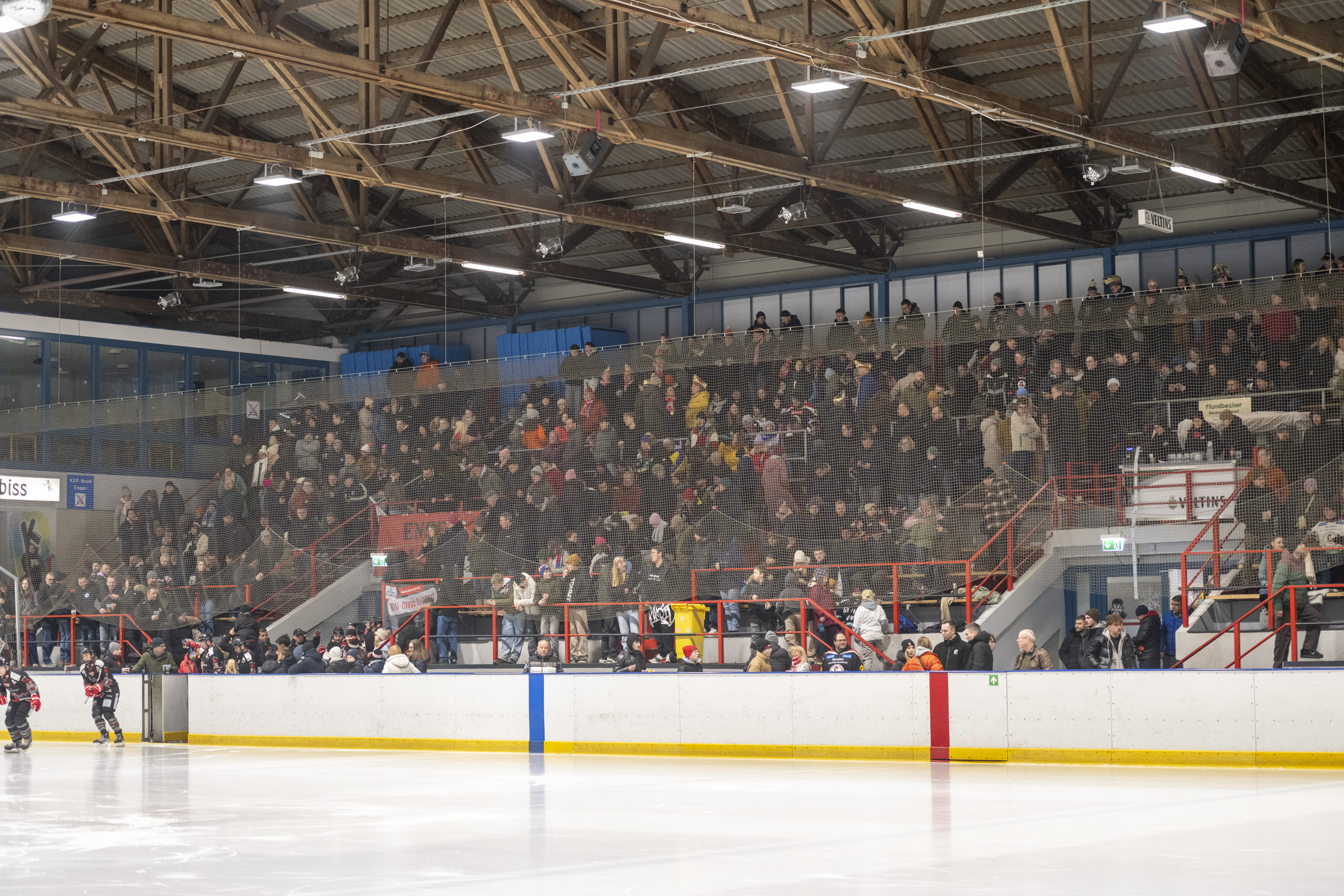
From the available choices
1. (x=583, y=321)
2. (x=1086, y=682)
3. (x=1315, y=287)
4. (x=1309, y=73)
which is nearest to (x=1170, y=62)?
(x=1309, y=73)

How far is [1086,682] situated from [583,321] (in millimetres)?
17530

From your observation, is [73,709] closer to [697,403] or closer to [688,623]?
[688,623]

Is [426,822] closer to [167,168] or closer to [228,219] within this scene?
[167,168]

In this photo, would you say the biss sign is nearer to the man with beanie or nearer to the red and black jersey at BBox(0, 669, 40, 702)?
the red and black jersey at BBox(0, 669, 40, 702)

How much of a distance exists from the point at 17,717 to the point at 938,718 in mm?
10760

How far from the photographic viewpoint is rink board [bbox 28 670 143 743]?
2202 cm

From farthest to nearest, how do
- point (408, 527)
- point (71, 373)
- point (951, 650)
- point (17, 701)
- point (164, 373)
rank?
point (164, 373) < point (71, 373) < point (408, 527) < point (17, 701) < point (951, 650)

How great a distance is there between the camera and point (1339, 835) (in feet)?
31.7

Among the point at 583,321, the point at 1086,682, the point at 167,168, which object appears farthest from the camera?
the point at 583,321

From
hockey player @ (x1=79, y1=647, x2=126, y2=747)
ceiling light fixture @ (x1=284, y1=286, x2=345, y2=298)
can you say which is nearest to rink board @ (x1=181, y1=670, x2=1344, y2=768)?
hockey player @ (x1=79, y1=647, x2=126, y2=747)

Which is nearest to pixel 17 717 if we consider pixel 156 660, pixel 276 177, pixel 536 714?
pixel 156 660

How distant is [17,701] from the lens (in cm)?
1938

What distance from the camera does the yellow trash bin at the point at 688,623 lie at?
1947 cm

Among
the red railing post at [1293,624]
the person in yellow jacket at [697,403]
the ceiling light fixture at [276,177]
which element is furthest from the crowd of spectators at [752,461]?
the ceiling light fixture at [276,177]
